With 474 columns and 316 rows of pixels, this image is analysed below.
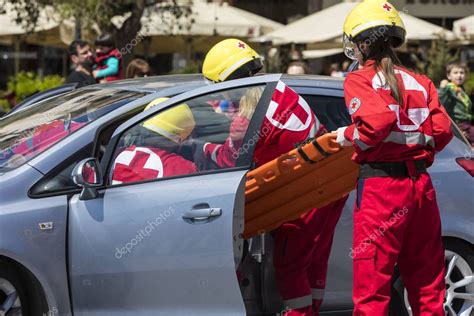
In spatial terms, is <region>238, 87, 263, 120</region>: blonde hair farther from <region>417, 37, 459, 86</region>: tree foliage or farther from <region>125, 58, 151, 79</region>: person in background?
<region>417, 37, 459, 86</region>: tree foliage

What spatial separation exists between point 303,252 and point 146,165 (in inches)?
37.4

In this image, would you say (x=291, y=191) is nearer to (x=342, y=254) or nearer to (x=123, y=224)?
(x=342, y=254)

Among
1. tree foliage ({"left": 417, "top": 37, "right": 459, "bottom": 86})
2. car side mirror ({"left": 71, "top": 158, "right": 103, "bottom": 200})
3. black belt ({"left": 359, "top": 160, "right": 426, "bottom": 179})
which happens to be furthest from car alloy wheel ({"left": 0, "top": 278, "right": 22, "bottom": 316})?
tree foliage ({"left": 417, "top": 37, "right": 459, "bottom": 86})

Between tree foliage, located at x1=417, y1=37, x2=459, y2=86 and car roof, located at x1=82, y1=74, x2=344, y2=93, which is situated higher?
car roof, located at x1=82, y1=74, x2=344, y2=93

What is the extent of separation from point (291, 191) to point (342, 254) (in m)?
0.55

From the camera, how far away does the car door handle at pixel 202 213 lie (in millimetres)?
4820

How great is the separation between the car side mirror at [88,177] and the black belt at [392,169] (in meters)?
1.26

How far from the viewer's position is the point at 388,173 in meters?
4.58

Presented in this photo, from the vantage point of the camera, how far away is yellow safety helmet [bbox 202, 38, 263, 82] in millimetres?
5387

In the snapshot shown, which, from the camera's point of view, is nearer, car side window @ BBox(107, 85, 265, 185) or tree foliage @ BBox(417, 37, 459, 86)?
car side window @ BBox(107, 85, 265, 185)

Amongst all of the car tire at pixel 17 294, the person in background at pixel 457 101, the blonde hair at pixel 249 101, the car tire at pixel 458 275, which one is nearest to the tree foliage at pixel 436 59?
the person in background at pixel 457 101

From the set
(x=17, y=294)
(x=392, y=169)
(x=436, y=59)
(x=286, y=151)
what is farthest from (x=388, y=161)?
(x=436, y=59)

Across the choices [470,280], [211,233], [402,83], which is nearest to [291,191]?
[211,233]

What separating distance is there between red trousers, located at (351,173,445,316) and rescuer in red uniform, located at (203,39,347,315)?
23.6 inches
